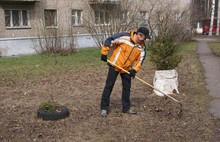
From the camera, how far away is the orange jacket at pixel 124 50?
548 centimetres

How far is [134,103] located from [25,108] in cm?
223

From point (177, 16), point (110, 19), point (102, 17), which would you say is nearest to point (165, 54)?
point (110, 19)

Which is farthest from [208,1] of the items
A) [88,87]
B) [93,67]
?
[88,87]

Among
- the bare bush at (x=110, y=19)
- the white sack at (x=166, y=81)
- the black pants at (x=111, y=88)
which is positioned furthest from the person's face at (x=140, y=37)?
the bare bush at (x=110, y=19)

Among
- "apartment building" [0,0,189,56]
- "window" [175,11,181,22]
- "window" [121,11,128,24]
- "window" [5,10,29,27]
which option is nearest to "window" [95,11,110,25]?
"apartment building" [0,0,189,56]

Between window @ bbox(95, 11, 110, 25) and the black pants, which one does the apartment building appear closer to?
window @ bbox(95, 11, 110, 25)

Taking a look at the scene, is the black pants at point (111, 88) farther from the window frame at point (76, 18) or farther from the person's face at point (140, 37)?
the window frame at point (76, 18)

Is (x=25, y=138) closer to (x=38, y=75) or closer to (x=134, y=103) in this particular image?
(x=134, y=103)

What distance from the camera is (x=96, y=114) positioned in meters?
5.79

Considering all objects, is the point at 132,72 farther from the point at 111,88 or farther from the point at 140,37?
the point at 140,37

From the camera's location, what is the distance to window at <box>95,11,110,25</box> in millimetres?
18578

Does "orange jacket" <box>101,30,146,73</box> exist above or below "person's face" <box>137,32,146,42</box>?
below

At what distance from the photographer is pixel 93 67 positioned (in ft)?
39.8

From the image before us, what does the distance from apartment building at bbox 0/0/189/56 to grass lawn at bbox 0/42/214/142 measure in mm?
8927
